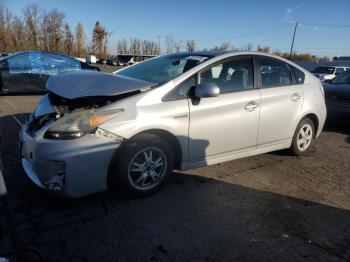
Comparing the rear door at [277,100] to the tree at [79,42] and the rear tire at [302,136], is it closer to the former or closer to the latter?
the rear tire at [302,136]

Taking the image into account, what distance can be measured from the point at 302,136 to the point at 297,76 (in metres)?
0.93

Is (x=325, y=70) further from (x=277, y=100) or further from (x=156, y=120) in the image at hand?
(x=156, y=120)

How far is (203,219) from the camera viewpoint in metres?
3.27

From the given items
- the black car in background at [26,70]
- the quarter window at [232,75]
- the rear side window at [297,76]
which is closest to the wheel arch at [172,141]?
the quarter window at [232,75]

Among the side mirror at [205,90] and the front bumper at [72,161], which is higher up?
the side mirror at [205,90]

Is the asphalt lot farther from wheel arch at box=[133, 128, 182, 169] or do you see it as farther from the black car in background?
the black car in background

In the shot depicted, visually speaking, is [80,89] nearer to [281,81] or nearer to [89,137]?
[89,137]

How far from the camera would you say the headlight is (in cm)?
314

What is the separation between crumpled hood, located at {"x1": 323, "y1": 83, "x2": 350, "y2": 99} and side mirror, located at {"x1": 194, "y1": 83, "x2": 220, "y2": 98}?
4.72 meters

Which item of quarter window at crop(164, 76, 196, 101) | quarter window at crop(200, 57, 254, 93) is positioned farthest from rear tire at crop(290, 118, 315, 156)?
quarter window at crop(164, 76, 196, 101)

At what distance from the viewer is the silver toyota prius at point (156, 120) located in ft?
10.4

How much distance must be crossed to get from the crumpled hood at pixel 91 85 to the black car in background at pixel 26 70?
790cm

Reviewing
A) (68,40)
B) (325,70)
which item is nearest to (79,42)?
(68,40)

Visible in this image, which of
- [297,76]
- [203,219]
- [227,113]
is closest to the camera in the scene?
[203,219]
